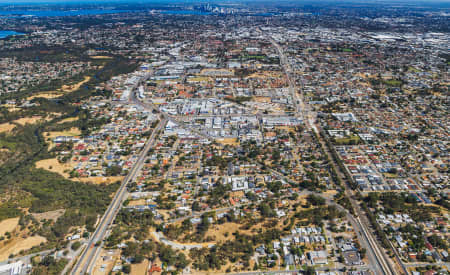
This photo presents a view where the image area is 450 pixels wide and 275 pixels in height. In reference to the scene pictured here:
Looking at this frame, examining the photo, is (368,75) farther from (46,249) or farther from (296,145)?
(46,249)

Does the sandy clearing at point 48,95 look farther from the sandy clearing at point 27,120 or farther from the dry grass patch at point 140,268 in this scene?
the dry grass patch at point 140,268

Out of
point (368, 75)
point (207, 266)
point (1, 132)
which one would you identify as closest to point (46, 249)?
point (207, 266)

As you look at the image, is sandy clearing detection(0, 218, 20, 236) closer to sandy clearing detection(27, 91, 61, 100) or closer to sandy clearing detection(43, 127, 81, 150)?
sandy clearing detection(43, 127, 81, 150)

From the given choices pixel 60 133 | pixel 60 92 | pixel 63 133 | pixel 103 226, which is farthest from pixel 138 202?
pixel 60 92

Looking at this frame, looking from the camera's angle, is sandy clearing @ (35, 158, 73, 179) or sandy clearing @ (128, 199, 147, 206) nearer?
sandy clearing @ (128, 199, 147, 206)

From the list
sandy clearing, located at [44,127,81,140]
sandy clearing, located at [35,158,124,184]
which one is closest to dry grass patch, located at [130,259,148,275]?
sandy clearing, located at [35,158,124,184]

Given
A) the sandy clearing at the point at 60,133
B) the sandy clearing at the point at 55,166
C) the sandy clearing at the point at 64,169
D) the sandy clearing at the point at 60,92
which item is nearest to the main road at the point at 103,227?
the sandy clearing at the point at 64,169
